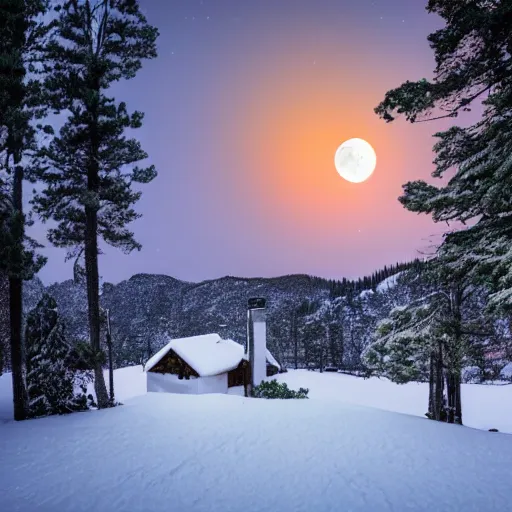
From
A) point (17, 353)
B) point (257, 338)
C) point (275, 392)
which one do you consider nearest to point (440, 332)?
point (275, 392)

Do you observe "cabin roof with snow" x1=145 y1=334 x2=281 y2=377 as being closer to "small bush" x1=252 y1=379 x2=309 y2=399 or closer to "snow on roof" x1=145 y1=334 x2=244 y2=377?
"snow on roof" x1=145 y1=334 x2=244 y2=377

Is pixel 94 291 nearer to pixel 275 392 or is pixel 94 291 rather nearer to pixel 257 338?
pixel 275 392

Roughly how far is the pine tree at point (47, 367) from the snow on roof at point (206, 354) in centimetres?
1155

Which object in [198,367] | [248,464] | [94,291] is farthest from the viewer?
[198,367]

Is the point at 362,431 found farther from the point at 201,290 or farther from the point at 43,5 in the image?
the point at 201,290

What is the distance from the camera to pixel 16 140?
965 cm

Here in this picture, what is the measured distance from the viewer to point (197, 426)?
347 inches

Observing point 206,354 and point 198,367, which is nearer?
point 198,367

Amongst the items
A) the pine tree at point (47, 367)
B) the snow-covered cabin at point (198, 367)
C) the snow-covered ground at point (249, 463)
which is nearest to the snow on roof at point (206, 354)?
the snow-covered cabin at point (198, 367)

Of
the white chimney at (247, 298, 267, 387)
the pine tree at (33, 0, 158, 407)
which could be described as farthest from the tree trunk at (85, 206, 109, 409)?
the white chimney at (247, 298, 267, 387)

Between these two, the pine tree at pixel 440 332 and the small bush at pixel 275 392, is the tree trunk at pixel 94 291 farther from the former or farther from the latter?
the pine tree at pixel 440 332

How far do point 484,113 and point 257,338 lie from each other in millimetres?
15334

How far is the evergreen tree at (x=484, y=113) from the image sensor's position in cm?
638

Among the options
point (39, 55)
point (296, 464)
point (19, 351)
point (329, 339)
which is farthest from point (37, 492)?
point (329, 339)
